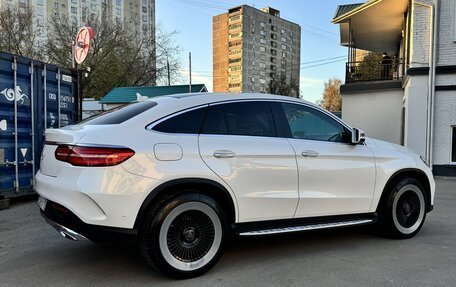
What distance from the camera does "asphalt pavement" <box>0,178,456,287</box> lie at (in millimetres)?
3926

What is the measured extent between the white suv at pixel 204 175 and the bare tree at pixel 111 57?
31.4 meters

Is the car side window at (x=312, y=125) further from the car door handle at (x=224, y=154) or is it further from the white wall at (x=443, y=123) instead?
the white wall at (x=443, y=123)

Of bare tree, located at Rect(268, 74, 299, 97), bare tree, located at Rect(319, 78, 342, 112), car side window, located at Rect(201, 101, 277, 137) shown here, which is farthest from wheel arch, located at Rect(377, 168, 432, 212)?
bare tree, located at Rect(268, 74, 299, 97)

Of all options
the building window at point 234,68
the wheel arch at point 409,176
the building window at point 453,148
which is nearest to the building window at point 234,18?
the building window at point 234,68

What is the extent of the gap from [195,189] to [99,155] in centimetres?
92

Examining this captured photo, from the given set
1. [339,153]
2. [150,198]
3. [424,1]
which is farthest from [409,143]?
[150,198]

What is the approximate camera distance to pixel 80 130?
3.89 m

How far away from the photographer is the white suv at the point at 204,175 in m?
3.65

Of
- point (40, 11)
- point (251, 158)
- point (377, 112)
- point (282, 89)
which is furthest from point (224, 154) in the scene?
point (40, 11)

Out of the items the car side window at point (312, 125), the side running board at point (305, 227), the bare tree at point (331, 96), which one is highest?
the bare tree at point (331, 96)

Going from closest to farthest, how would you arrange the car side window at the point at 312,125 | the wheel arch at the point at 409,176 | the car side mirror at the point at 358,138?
the car side window at the point at 312,125 → the car side mirror at the point at 358,138 → the wheel arch at the point at 409,176

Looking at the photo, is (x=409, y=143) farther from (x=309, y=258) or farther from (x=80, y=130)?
(x=80, y=130)

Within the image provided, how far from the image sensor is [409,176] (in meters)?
5.39

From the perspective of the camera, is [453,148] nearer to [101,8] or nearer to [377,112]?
[377,112]
